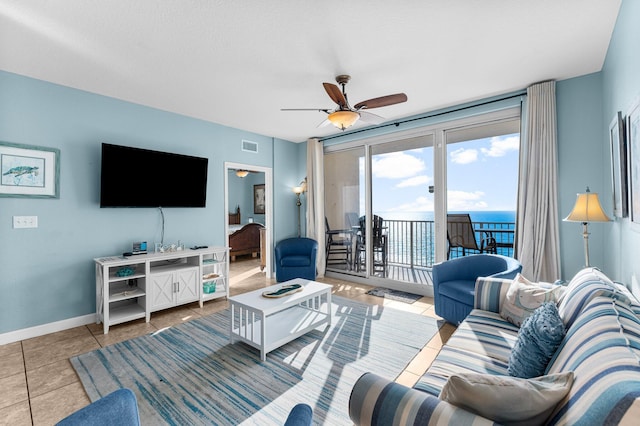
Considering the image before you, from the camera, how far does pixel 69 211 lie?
321 centimetres

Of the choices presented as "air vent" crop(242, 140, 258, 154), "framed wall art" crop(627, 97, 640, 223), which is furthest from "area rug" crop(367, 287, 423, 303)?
"air vent" crop(242, 140, 258, 154)

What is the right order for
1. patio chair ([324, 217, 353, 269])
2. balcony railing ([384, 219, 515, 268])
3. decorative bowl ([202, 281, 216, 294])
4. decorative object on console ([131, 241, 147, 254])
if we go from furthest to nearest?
patio chair ([324, 217, 353, 269]) < balcony railing ([384, 219, 515, 268]) < decorative bowl ([202, 281, 216, 294]) < decorative object on console ([131, 241, 147, 254])

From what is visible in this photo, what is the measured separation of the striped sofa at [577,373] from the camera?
70 centimetres

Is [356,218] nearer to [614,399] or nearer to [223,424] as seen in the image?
[223,424]

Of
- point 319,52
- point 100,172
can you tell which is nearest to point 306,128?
point 319,52

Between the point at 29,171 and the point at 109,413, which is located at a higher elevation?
the point at 29,171

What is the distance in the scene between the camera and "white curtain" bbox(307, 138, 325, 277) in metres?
5.41

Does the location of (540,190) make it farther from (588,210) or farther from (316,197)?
(316,197)

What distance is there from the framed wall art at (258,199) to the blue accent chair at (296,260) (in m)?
3.68

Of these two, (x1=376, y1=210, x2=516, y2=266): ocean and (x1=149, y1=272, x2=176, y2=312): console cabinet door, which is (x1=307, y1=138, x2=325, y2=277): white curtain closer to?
(x1=376, y1=210, x2=516, y2=266): ocean

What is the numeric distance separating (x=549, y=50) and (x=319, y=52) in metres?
2.09

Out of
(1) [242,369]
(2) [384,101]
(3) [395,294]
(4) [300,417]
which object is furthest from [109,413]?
(3) [395,294]

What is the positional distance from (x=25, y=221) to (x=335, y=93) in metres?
3.43

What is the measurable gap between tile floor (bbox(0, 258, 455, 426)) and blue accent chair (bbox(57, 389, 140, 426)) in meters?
1.39
